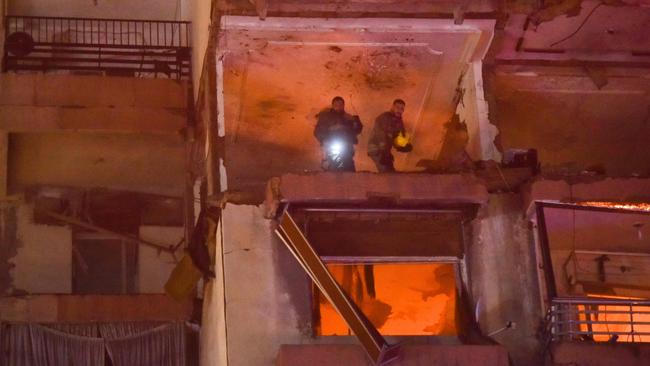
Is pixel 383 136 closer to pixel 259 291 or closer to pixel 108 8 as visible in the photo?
pixel 259 291

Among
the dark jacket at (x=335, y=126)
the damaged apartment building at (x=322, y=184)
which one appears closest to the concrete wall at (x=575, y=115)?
the damaged apartment building at (x=322, y=184)

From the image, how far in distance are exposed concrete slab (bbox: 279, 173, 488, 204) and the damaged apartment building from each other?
0.10 feet

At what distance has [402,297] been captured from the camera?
56.6ft

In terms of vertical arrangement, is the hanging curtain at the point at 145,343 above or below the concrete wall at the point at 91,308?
below

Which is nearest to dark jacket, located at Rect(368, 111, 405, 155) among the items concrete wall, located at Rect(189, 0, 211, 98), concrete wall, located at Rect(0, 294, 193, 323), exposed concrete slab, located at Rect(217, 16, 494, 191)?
exposed concrete slab, located at Rect(217, 16, 494, 191)

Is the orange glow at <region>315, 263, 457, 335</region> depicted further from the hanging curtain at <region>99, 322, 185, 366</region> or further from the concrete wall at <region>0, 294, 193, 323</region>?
the hanging curtain at <region>99, 322, 185, 366</region>

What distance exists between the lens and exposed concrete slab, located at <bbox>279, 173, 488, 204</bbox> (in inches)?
639

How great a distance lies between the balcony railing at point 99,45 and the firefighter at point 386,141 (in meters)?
6.02

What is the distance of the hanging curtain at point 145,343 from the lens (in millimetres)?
20016

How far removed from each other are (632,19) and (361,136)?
4817mm

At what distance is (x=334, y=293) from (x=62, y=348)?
637 centimetres

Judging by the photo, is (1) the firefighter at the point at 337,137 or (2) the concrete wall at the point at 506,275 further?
(1) the firefighter at the point at 337,137

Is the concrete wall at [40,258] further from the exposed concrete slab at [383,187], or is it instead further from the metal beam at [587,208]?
the metal beam at [587,208]

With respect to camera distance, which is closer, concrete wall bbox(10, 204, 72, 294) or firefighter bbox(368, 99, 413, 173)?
firefighter bbox(368, 99, 413, 173)
